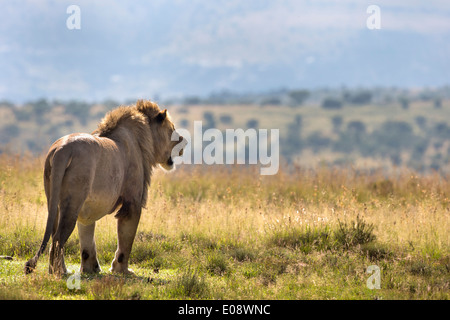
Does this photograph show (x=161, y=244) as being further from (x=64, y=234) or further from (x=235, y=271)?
(x=64, y=234)

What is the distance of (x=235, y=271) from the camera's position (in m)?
9.66

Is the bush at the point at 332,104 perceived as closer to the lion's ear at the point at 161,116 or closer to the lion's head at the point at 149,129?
the lion's head at the point at 149,129

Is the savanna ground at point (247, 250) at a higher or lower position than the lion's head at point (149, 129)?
lower

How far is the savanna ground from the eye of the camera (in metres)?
8.04

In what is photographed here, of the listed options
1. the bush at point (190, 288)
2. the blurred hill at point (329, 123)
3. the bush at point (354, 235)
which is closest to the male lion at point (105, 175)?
the bush at point (190, 288)

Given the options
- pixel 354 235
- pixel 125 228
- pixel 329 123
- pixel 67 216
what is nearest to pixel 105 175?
pixel 67 216

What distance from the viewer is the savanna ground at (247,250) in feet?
26.4

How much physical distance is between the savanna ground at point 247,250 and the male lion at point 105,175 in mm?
542

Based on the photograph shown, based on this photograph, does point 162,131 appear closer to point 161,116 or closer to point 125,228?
point 161,116

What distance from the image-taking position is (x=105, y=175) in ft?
25.8

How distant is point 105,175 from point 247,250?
3828mm

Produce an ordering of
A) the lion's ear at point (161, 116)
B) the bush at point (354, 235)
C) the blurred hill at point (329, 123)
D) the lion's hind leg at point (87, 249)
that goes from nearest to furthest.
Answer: the lion's hind leg at point (87, 249) < the lion's ear at point (161, 116) < the bush at point (354, 235) < the blurred hill at point (329, 123)

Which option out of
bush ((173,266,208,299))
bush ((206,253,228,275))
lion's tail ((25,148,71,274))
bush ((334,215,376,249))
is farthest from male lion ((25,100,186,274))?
bush ((334,215,376,249))

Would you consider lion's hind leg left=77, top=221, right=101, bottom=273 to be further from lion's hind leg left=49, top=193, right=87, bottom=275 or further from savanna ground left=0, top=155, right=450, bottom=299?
lion's hind leg left=49, top=193, right=87, bottom=275
